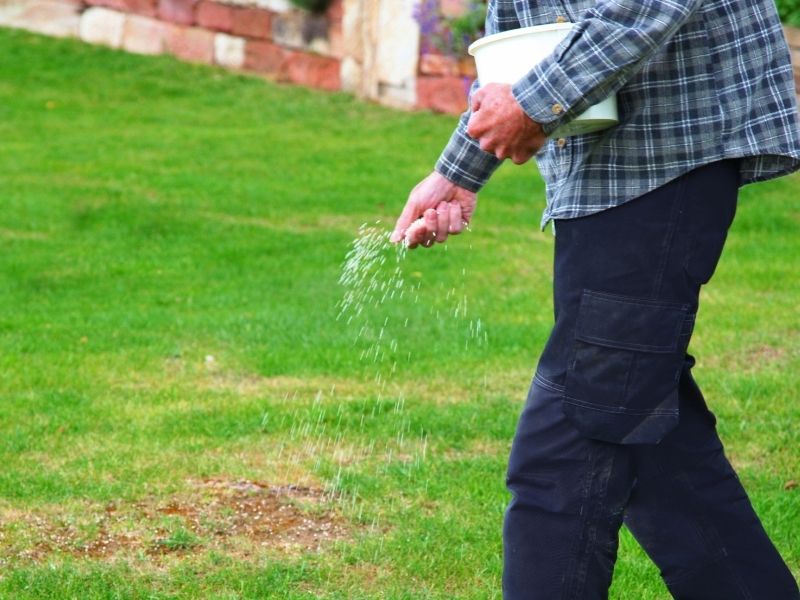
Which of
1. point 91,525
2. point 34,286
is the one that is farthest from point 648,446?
point 34,286

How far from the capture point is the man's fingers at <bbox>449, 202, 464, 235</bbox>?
2.74m

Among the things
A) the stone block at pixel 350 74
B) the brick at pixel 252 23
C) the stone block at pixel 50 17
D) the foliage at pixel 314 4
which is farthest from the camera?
the stone block at pixel 50 17

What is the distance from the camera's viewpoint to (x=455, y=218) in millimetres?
2740

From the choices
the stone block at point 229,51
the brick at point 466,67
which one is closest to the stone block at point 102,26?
the stone block at point 229,51

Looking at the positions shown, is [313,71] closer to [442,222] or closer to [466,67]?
[466,67]

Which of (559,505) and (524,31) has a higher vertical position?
(524,31)

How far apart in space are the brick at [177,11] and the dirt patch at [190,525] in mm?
10474

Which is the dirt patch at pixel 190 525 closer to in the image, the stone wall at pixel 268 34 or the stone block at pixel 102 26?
the stone wall at pixel 268 34

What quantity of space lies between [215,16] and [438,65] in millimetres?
2965

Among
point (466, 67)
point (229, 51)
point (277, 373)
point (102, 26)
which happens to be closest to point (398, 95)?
point (466, 67)

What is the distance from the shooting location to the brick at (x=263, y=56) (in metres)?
13.5

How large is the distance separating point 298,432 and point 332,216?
4033 millimetres

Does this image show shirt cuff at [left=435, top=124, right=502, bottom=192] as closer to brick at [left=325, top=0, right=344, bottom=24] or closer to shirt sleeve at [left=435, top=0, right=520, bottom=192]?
shirt sleeve at [left=435, top=0, right=520, bottom=192]

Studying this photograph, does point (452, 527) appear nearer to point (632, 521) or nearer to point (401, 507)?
point (401, 507)
